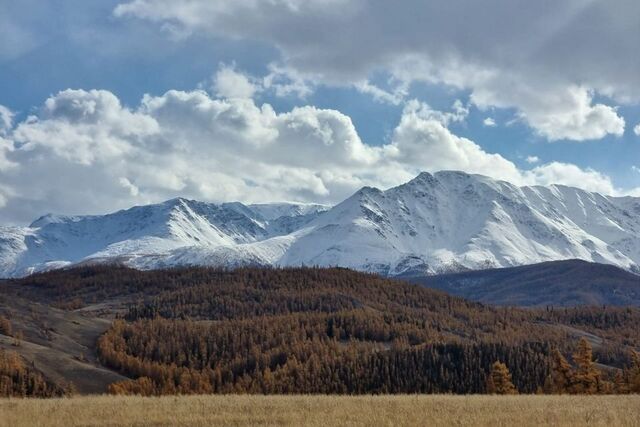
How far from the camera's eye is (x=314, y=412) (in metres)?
38.5

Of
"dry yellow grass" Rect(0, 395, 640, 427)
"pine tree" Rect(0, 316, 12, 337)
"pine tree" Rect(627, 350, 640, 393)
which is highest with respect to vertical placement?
"pine tree" Rect(0, 316, 12, 337)

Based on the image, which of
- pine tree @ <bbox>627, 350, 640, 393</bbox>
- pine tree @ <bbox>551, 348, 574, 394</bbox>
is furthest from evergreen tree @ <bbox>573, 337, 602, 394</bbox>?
pine tree @ <bbox>627, 350, 640, 393</bbox>

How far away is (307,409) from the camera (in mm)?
40219

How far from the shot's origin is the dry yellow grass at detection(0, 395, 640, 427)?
34.3 metres

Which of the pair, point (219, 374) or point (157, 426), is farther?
point (219, 374)

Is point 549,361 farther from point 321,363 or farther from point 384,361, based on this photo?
point 321,363

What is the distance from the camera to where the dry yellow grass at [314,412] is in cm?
3428

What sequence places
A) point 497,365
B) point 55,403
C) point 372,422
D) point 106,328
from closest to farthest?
1. point 372,422
2. point 55,403
3. point 497,365
4. point 106,328

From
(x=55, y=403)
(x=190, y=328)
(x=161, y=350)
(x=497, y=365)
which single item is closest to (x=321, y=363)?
(x=161, y=350)

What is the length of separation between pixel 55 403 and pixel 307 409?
15482 mm

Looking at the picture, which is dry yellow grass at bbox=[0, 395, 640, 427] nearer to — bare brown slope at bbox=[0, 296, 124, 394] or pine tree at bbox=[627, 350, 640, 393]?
pine tree at bbox=[627, 350, 640, 393]

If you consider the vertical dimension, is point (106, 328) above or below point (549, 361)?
above

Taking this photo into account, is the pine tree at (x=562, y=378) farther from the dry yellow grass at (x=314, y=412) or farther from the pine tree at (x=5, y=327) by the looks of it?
the pine tree at (x=5, y=327)

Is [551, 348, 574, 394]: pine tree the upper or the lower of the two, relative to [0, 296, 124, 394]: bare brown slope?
lower
